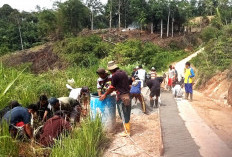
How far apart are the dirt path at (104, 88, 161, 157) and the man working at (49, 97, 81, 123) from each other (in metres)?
0.99

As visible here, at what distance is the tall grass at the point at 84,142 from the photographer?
3.75 metres

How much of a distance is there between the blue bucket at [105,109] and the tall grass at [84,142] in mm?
500

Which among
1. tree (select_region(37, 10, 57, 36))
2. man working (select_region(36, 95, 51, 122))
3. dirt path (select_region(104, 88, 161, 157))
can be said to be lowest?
dirt path (select_region(104, 88, 161, 157))

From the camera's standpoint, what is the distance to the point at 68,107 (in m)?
5.79

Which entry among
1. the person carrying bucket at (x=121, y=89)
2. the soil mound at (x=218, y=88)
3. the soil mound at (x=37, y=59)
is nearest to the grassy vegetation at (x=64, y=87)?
the person carrying bucket at (x=121, y=89)

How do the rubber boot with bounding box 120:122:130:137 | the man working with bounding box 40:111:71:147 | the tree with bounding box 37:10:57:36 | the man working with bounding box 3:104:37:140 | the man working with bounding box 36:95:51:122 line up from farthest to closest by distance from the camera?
the tree with bounding box 37:10:57:36 < the man working with bounding box 36:95:51:122 < the rubber boot with bounding box 120:122:130:137 < the man working with bounding box 3:104:37:140 < the man working with bounding box 40:111:71:147

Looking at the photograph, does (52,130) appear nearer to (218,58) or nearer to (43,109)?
(43,109)

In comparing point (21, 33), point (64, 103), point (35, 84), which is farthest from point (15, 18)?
point (64, 103)

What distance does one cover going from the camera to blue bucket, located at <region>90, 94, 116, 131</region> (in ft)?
17.1

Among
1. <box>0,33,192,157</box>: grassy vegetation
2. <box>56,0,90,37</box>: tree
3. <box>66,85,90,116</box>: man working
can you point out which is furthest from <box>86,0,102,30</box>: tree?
<box>66,85,90,116</box>: man working

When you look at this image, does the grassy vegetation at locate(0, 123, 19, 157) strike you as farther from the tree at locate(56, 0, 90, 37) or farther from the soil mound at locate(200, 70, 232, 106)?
the tree at locate(56, 0, 90, 37)

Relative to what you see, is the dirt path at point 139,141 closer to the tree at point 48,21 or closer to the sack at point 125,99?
the sack at point 125,99

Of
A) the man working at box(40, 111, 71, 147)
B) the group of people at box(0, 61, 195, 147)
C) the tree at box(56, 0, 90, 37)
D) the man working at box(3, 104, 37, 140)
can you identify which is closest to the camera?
the man working at box(40, 111, 71, 147)

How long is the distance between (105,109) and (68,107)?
107 centimetres
